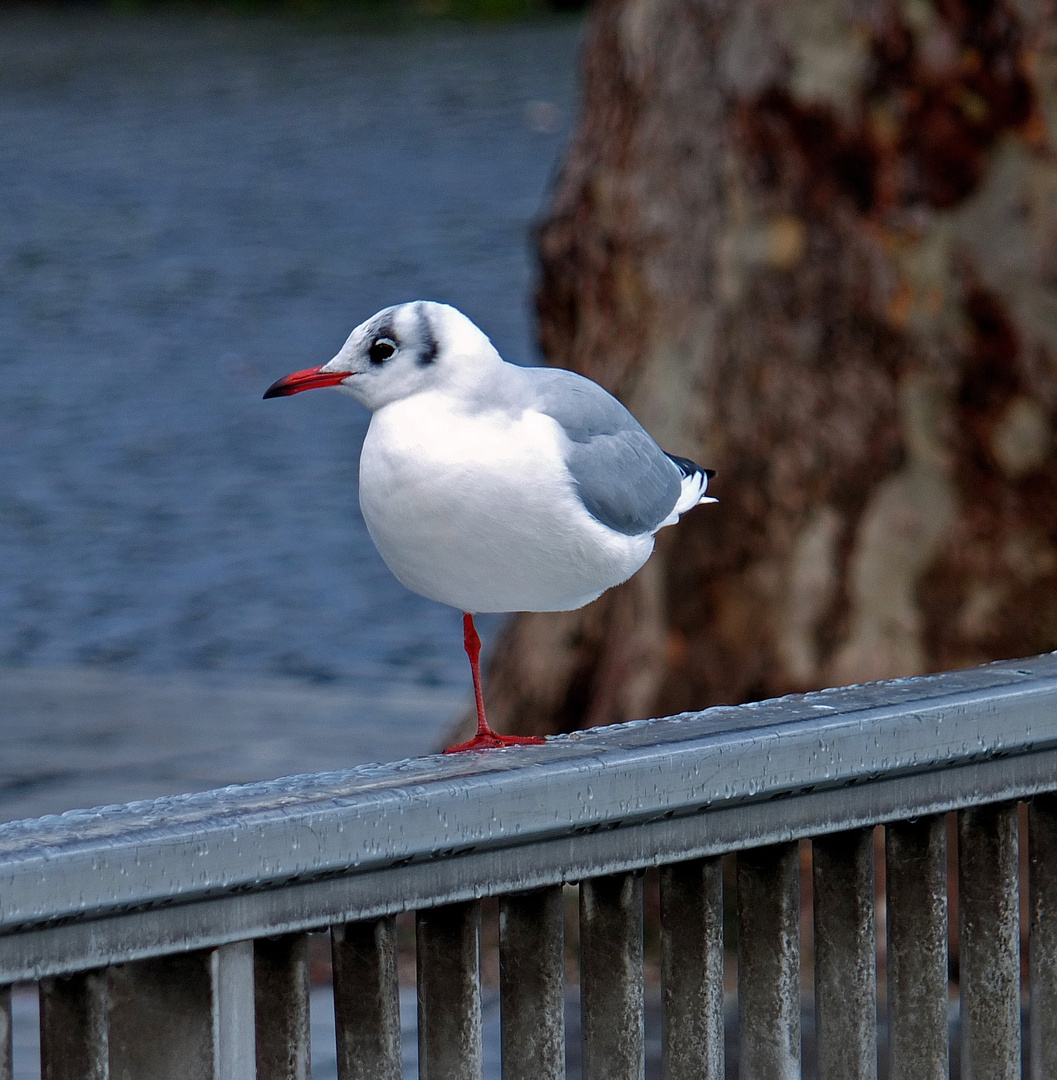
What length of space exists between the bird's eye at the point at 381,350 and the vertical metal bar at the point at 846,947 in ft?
2.41

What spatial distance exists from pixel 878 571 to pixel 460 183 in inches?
521

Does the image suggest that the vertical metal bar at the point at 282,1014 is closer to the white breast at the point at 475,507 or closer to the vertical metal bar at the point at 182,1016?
the vertical metal bar at the point at 182,1016

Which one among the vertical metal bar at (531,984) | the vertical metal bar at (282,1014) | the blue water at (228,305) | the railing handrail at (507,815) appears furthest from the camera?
the blue water at (228,305)

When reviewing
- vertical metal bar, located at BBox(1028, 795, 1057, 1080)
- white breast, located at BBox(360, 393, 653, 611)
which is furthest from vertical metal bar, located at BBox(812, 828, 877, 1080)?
white breast, located at BBox(360, 393, 653, 611)

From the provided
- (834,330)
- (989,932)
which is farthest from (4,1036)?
(834,330)

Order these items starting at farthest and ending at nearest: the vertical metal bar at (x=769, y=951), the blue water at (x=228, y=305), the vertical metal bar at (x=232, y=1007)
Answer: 1. the blue water at (x=228, y=305)
2. the vertical metal bar at (x=769, y=951)
3. the vertical metal bar at (x=232, y=1007)

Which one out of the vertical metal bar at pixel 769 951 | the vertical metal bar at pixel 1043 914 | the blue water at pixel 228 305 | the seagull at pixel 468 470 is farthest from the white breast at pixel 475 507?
the blue water at pixel 228 305

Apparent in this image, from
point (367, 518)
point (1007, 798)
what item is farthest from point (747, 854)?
point (367, 518)

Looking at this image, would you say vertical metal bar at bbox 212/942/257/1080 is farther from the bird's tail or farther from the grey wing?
the bird's tail

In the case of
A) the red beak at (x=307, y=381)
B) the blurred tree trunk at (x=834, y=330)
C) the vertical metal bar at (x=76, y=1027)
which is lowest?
the blurred tree trunk at (x=834, y=330)

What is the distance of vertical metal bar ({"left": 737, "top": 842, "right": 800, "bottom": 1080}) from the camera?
6.86 feet

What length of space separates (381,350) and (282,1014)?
613 mm

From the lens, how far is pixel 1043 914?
7.65ft

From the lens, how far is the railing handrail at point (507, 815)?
1646 millimetres
